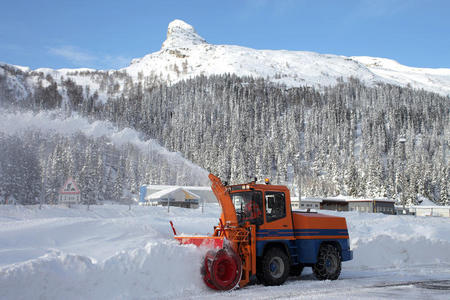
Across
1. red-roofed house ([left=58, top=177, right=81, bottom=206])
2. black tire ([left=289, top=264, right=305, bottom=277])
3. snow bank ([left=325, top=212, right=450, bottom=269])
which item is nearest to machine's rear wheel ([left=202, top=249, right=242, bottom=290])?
black tire ([left=289, top=264, right=305, bottom=277])

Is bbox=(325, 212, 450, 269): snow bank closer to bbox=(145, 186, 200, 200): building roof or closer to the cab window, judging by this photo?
the cab window

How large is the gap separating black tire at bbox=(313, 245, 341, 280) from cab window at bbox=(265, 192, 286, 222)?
224 cm

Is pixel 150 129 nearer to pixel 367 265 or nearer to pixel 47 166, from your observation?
pixel 47 166

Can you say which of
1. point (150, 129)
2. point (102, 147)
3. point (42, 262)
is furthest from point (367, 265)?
point (150, 129)

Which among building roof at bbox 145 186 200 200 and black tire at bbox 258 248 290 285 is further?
building roof at bbox 145 186 200 200

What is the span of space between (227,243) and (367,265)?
8.60 m

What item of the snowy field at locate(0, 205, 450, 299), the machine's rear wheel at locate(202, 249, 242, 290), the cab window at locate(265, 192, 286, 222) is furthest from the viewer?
the cab window at locate(265, 192, 286, 222)

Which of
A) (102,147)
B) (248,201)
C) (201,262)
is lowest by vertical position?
(201,262)

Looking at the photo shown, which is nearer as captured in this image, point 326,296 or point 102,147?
point 326,296

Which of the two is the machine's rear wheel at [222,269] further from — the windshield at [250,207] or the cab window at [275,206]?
the cab window at [275,206]

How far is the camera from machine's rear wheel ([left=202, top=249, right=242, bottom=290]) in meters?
10.8

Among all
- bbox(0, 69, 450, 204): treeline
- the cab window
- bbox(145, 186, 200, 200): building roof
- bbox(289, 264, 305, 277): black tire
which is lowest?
A: bbox(289, 264, 305, 277): black tire

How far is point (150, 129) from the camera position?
17250 cm

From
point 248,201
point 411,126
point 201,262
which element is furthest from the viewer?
point 411,126
